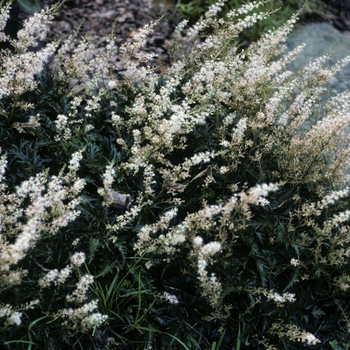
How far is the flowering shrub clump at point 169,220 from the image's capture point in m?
3.19

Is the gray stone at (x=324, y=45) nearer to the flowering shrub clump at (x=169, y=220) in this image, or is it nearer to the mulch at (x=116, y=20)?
the mulch at (x=116, y=20)

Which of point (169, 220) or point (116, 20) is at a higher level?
Answer: point (116, 20)

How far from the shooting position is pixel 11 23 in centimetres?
525

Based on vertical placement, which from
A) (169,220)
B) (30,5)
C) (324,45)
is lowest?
(169,220)

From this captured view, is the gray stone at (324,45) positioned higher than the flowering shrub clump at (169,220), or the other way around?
the gray stone at (324,45)

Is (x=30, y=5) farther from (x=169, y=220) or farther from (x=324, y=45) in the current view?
(x=324, y=45)

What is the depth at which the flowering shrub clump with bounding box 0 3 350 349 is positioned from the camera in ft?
10.5

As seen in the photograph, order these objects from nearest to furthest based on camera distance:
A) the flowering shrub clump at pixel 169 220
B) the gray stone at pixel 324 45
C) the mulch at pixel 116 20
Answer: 1. the flowering shrub clump at pixel 169 220
2. the mulch at pixel 116 20
3. the gray stone at pixel 324 45

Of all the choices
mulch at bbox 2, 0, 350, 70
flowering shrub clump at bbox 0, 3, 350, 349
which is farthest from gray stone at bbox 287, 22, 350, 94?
flowering shrub clump at bbox 0, 3, 350, 349

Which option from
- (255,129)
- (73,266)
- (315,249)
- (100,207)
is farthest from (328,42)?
(73,266)

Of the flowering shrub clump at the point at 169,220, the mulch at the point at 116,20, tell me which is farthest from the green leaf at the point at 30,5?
the flowering shrub clump at the point at 169,220

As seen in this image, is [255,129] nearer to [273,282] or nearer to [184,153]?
[184,153]

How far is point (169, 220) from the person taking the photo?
352cm

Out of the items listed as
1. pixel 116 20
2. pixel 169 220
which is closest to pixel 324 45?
pixel 116 20
